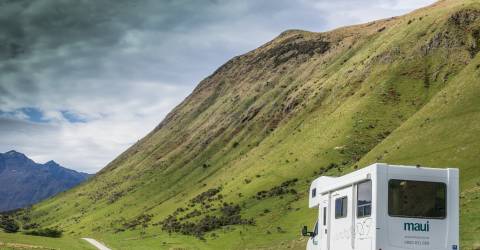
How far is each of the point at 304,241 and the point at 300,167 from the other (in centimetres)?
4263

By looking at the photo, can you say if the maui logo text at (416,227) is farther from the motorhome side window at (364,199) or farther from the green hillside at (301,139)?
the green hillside at (301,139)

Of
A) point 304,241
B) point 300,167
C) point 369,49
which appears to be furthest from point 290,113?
point 304,241

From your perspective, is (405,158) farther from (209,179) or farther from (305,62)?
(305,62)

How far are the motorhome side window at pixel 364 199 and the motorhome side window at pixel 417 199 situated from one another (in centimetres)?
76

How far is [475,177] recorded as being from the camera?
173 feet

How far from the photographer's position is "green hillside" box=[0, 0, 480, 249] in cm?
6988

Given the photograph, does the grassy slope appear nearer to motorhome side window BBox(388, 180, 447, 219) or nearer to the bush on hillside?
the bush on hillside

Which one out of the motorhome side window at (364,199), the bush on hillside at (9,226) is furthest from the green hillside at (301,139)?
the motorhome side window at (364,199)

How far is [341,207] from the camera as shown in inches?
931

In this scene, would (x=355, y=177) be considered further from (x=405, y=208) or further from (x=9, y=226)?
(x=9, y=226)

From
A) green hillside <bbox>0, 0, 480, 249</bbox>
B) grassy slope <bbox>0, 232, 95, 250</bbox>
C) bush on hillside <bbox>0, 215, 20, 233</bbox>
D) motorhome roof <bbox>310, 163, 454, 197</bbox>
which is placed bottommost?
grassy slope <bbox>0, 232, 95, 250</bbox>

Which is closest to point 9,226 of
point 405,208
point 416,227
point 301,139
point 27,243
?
point 301,139

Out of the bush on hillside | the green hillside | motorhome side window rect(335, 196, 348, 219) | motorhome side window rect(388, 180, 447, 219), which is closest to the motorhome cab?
motorhome side window rect(388, 180, 447, 219)

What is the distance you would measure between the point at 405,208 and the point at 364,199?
5.07 feet
